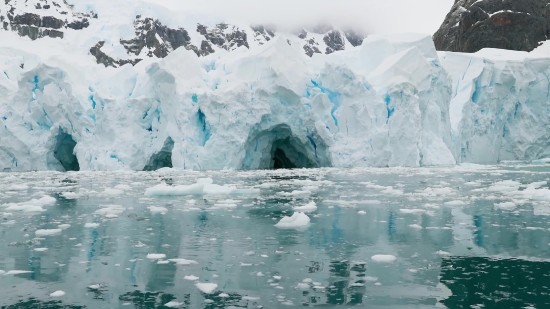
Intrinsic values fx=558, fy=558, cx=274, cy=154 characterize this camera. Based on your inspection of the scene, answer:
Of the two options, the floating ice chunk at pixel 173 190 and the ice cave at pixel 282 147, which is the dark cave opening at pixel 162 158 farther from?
the floating ice chunk at pixel 173 190

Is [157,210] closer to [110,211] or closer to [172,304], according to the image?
[110,211]

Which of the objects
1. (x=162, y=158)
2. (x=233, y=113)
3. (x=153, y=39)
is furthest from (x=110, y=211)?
(x=153, y=39)

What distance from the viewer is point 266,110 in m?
19.2

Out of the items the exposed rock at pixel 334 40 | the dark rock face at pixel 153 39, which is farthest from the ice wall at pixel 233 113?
the exposed rock at pixel 334 40

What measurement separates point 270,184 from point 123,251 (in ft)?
25.2

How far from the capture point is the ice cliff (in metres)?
19.1

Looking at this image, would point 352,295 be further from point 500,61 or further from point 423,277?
point 500,61

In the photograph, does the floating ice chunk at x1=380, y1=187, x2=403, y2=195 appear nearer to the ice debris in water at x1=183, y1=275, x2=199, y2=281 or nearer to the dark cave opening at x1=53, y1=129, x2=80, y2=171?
the ice debris in water at x1=183, y1=275, x2=199, y2=281

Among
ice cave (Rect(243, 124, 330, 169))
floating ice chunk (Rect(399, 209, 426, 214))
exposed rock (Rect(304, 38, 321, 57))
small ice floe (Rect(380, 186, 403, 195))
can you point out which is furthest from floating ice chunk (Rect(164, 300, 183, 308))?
exposed rock (Rect(304, 38, 321, 57))

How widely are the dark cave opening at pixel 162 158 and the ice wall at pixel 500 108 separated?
37.7ft

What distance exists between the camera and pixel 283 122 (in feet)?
64.6

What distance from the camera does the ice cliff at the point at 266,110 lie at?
19.1 m

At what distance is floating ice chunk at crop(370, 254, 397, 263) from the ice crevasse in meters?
14.0

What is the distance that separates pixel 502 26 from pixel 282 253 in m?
39.7
